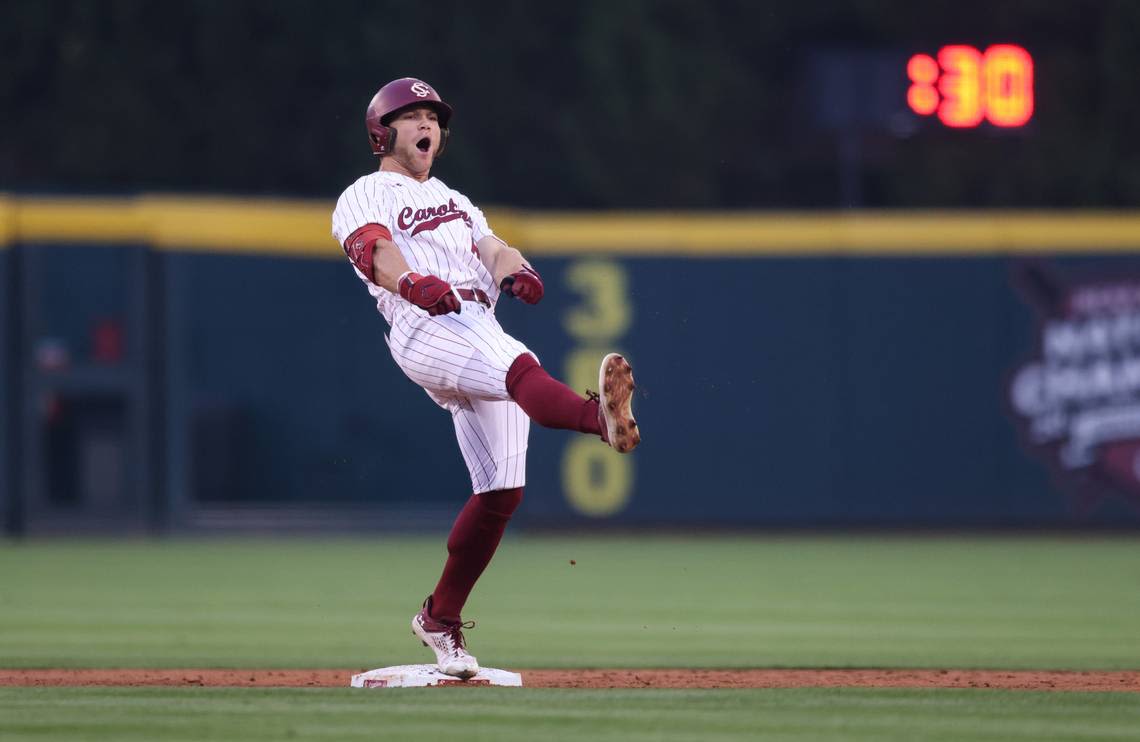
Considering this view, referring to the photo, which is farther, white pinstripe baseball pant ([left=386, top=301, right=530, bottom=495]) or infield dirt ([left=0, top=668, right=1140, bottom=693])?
infield dirt ([left=0, top=668, right=1140, bottom=693])

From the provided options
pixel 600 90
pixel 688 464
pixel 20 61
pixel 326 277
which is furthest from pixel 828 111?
pixel 20 61

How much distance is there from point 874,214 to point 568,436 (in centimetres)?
267

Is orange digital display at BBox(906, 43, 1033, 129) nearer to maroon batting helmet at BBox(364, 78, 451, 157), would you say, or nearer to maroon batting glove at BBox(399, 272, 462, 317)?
maroon batting helmet at BBox(364, 78, 451, 157)

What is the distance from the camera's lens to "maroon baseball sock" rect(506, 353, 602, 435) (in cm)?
521

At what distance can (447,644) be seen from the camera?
19.1ft

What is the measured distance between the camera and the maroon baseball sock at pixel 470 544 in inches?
226

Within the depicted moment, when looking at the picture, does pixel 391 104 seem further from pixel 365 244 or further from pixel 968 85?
pixel 968 85

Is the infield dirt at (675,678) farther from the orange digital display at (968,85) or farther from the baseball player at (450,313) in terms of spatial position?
the orange digital display at (968,85)

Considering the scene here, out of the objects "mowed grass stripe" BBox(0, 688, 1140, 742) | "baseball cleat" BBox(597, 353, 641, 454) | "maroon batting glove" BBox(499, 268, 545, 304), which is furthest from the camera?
"maroon batting glove" BBox(499, 268, 545, 304)

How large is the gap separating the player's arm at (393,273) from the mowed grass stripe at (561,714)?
1041mm

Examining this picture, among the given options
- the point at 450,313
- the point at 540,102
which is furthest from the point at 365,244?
the point at 540,102

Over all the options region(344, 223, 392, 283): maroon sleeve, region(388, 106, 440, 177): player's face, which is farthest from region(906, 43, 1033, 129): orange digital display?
region(344, 223, 392, 283): maroon sleeve

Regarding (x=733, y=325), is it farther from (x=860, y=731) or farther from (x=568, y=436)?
(x=860, y=731)

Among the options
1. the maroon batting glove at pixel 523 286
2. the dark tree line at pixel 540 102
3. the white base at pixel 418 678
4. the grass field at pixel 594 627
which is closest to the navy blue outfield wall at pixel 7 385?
the grass field at pixel 594 627
